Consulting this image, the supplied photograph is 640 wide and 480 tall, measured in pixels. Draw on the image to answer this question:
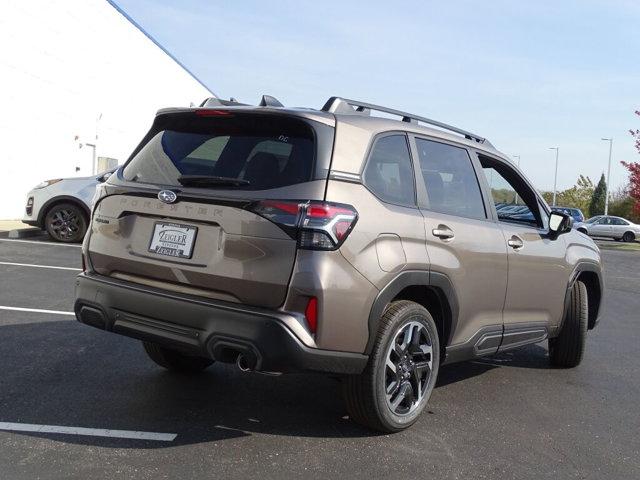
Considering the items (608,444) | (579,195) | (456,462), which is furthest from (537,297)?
(579,195)

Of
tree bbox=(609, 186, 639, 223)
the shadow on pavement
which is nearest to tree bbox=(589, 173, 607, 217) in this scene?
tree bbox=(609, 186, 639, 223)

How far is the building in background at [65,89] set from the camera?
16.5 m

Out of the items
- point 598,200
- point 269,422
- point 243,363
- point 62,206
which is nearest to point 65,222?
point 62,206

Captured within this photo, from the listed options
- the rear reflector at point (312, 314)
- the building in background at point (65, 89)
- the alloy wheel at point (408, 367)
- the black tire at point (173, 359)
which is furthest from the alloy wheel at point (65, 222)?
the rear reflector at point (312, 314)

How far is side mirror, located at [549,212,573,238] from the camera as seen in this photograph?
532 centimetres

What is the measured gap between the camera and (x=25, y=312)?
6.48 m

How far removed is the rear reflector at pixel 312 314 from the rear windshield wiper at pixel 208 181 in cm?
74

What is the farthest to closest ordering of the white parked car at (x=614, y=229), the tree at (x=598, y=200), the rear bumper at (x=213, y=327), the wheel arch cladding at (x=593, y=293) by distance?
the tree at (x=598, y=200) → the white parked car at (x=614, y=229) → the wheel arch cladding at (x=593, y=293) → the rear bumper at (x=213, y=327)

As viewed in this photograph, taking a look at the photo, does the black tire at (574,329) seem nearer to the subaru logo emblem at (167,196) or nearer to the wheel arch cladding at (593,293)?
the wheel arch cladding at (593,293)

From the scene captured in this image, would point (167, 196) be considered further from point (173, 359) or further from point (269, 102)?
point (173, 359)

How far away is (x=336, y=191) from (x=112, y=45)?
70.3 ft

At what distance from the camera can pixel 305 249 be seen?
10.8 ft

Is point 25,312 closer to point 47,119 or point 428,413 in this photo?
point 428,413

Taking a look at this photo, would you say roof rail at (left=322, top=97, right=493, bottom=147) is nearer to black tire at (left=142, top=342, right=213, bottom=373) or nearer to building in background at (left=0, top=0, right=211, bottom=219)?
black tire at (left=142, top=342, right=213, bottom=373)
